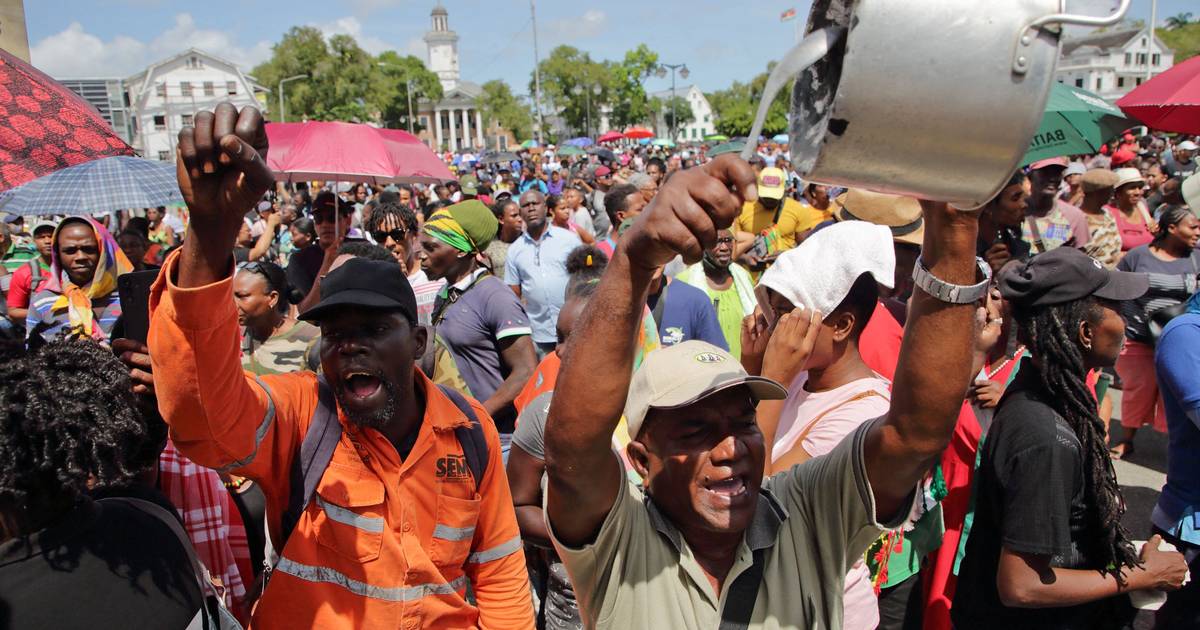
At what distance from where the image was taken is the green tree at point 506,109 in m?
87.0

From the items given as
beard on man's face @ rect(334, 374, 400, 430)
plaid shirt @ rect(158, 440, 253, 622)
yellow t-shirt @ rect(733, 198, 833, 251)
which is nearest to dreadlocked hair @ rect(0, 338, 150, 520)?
beard on man's face @ rect(334, 374, 400, 430)

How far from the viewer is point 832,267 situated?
2748 mm

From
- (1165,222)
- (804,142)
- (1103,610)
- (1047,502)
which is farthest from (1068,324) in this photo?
(1165,222)

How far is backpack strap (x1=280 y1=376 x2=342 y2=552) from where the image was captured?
7.04ft

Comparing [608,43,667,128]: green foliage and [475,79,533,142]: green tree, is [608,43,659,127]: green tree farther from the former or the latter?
[475,79,533,142]: green tree

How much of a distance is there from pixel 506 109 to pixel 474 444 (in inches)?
3480

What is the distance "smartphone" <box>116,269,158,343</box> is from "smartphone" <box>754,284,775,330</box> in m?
1.93

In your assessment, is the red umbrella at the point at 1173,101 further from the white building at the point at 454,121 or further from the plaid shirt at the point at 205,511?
the white building at the point at 454,121

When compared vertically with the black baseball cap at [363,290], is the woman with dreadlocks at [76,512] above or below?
below

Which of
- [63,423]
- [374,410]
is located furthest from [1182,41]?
[63,423]

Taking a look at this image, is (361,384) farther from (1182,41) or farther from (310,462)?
(1182,41)

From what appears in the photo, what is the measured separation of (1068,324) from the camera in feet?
8.71

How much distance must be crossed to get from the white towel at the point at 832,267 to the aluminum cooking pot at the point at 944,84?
1.56 meters

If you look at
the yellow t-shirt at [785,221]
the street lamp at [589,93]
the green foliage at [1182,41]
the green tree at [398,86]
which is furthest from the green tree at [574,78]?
the yellow t-shirt at [785,221]
